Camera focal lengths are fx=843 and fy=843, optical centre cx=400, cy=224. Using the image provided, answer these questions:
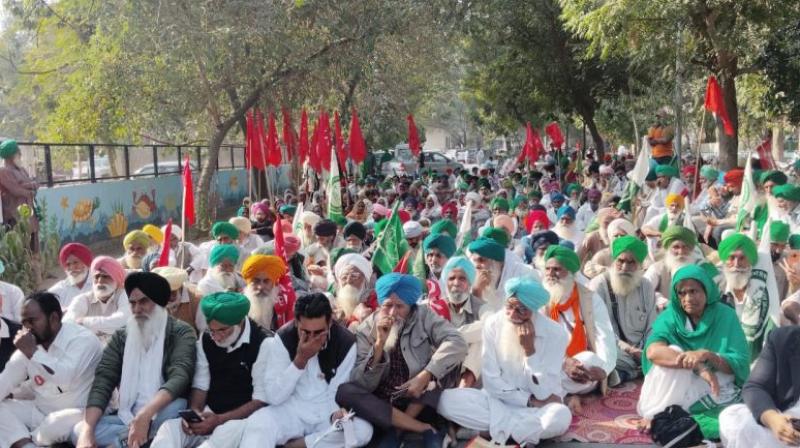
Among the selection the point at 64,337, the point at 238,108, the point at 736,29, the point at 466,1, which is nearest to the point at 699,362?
the point at 64,337

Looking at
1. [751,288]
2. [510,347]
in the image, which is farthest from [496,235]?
[510,347]

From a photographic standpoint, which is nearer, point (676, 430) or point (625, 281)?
point (676, 430)

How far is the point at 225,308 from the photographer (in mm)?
4543

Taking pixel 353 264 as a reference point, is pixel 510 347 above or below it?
below

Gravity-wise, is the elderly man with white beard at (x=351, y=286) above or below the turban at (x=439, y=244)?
below

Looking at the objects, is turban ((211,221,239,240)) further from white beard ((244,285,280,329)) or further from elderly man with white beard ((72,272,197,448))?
elderly man with white beard ((72,272,197,448))

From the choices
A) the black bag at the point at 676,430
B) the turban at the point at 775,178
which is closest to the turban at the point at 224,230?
the black bag at the point at 676,430

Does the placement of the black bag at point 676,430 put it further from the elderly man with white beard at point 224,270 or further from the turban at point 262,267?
the elderly man with white beard at point 224,270

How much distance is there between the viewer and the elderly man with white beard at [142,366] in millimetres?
4602

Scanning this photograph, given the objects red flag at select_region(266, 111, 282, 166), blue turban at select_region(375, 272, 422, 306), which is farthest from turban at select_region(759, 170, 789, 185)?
red flag at select_region(266, 111, 282, 166)

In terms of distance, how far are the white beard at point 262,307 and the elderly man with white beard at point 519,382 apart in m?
1.50

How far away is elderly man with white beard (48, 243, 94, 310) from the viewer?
19.8ft

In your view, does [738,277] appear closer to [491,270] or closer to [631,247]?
[631,247]

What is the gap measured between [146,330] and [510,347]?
2071 mm
